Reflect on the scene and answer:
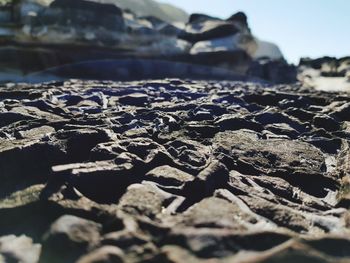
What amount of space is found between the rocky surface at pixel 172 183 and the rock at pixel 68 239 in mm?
15

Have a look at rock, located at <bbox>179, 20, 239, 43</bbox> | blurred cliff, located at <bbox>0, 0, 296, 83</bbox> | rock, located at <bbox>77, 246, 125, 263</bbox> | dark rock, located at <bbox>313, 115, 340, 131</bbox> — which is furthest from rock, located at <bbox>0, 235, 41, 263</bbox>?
rock, located at <bbox>179, 20, 239, 43</bbox>

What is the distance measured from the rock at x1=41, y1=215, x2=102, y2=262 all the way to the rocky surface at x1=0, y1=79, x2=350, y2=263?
1 centimetres

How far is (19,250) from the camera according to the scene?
18.3ft

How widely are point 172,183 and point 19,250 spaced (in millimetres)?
2456

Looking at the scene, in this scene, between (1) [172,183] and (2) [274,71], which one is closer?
(1) [172,183]

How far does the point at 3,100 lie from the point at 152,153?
6.06 metres

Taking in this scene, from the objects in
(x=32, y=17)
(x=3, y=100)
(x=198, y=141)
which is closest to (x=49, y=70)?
(x=32, y=17)

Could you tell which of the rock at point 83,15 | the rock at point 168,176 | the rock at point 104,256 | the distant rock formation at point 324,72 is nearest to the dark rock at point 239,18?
the distant rock formation at point 324,72

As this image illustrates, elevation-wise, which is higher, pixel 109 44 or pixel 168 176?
pixel 109 44

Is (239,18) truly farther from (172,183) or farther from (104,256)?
(104,256)

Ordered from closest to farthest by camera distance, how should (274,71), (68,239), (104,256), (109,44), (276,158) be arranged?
(104,256) → (68,239) → (276,158) → (109,44) → (274,71)

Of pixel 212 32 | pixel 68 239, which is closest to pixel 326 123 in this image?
pixel 68 239

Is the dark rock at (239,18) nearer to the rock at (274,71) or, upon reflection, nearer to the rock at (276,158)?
the rock at (274,71)

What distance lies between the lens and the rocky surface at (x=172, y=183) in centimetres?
507
